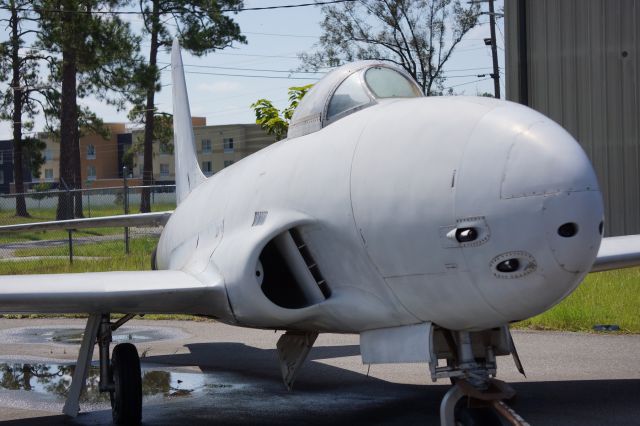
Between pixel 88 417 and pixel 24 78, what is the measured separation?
39.1 metres

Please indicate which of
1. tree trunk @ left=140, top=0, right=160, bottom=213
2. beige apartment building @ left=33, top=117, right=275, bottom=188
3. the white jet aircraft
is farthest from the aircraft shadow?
beige apartment building @ left=33, top=117, right=275, bottom=188

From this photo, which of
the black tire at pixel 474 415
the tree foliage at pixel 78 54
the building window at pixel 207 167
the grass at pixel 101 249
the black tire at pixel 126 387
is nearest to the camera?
the black tire at pixel 474 415

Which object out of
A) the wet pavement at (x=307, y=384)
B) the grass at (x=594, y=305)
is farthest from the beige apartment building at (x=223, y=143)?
the wet pavement at (x=307, y=384)

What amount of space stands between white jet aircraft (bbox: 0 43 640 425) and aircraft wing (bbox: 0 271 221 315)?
2 cm

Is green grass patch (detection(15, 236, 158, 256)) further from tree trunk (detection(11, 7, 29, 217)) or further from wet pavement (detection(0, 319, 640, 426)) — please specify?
tree trunk (detection(11, 7, 29, 217))

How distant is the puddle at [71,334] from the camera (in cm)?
1295

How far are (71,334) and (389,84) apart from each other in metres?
8.05

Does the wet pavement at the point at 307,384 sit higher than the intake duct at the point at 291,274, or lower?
lower

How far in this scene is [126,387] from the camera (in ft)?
26.4

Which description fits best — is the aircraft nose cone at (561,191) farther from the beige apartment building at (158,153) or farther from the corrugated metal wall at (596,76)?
the beige apartment building at (158,153)

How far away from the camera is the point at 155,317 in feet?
50.6

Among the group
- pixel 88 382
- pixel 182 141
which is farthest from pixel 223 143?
pixel 88 382

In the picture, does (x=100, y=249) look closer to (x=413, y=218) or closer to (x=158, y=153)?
(x=413, y=218)

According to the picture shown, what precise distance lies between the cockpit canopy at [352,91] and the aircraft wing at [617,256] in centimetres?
243
